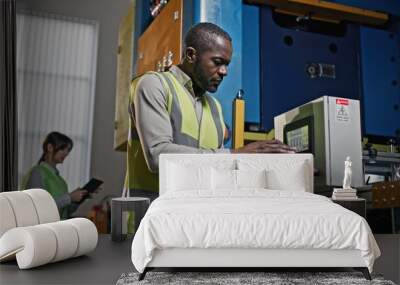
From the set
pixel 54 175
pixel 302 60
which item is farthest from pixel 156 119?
pixel 302 60

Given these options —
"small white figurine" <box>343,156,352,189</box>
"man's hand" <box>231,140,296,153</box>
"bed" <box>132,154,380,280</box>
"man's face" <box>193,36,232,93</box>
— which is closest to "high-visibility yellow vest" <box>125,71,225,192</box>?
"man's face" <box>193,36,232,93</box>

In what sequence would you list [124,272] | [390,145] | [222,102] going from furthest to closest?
1. [390,145]
2. [222,102]
3. [124,272]

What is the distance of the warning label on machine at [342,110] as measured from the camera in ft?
13.7

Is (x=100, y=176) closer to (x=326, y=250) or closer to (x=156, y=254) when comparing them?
(x=156, y=254)

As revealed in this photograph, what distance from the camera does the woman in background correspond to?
4.40 m

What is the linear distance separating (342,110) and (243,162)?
1067 millimetres

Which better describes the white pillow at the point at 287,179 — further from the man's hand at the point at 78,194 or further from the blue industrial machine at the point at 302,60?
the man's hand at the point at 78,194

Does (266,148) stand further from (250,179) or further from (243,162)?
(250,179)

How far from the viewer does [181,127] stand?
4051 mm

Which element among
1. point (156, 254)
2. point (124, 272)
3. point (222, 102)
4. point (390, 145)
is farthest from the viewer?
point (390, 145)

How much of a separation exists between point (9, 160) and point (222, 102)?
202cm

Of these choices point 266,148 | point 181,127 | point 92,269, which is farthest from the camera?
point 266,148

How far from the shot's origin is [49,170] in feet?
14.5

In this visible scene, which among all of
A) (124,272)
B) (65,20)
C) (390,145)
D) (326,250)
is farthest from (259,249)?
(65,20)
